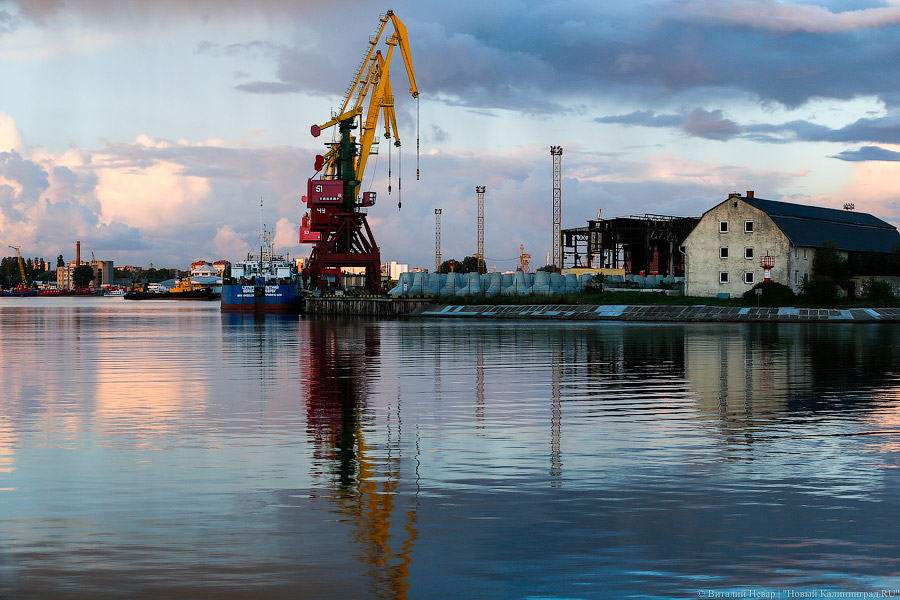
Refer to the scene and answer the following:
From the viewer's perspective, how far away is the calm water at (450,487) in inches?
317

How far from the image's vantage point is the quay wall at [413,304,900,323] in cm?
7494

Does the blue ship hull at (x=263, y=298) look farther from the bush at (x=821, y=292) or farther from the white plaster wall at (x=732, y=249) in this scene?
the bush at (x=821, y=292)

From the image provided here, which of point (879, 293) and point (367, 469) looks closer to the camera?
point (367, 469)

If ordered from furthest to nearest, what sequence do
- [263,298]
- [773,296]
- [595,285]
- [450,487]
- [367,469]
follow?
[263,298] → [595,285] → [773,296] → [367,469] → [450,487]

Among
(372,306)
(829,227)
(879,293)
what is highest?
(829,227)

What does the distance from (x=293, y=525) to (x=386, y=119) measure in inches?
4393

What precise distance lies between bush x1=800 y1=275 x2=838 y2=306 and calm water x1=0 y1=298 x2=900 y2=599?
5776 centimetres

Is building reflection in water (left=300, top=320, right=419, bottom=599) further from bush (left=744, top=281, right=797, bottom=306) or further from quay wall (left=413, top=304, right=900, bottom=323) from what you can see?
bush (left=744, top=281, right=797, bottom=306)

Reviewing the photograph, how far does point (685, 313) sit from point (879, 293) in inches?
761

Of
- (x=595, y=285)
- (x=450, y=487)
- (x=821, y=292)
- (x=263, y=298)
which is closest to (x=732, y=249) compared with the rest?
(x=821, y=292)

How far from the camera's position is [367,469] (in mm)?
13039

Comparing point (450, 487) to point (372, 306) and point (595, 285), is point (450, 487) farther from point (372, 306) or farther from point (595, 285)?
point (595, 285)

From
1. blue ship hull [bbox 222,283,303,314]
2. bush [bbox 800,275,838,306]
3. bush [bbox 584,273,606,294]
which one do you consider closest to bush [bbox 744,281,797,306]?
bush [bbox 800,275,838,306]

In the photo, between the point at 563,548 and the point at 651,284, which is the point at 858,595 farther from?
the point at 651,284
